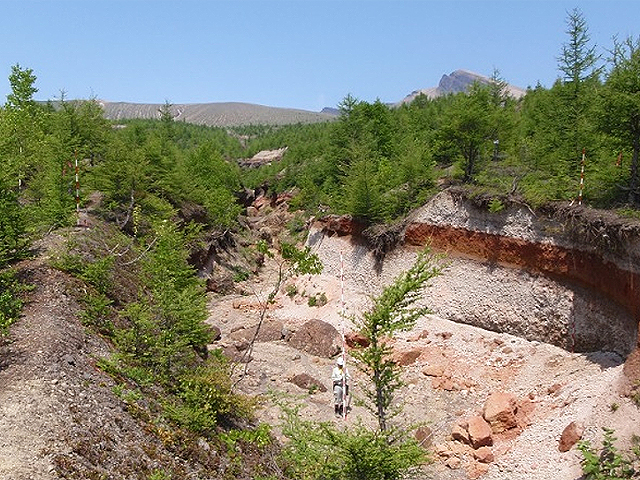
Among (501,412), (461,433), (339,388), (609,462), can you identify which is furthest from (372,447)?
(339,388)

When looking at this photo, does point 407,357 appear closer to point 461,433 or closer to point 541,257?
point 461,433

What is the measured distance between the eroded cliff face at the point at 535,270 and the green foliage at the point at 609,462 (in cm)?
555

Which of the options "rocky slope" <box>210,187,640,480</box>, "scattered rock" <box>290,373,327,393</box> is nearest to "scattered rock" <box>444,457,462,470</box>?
"rocky slope" <box>210,187,640,480</box>

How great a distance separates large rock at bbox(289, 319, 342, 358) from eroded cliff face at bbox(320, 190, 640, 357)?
152 inches

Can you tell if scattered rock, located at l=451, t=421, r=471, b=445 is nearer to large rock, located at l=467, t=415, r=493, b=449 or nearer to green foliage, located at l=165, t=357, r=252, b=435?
large rock, located at l=467, t=415, r=493, b=449

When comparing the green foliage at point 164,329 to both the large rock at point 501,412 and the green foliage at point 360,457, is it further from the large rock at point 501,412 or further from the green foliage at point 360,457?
the large rock at point 501,412

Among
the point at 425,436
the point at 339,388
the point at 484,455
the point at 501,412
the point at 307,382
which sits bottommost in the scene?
the point at 307,382

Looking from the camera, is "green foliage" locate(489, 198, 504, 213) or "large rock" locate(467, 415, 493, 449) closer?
"large rock" locate(467, 415, 493, 449)

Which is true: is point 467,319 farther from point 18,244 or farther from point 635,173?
point 18,244

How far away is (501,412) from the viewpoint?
46.9 feet

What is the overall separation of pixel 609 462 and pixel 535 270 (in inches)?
353

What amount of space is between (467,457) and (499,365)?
485 centimetres

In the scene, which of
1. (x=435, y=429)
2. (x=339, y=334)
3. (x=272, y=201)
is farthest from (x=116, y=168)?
(x=272, y=201)

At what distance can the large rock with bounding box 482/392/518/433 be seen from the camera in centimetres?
1415
